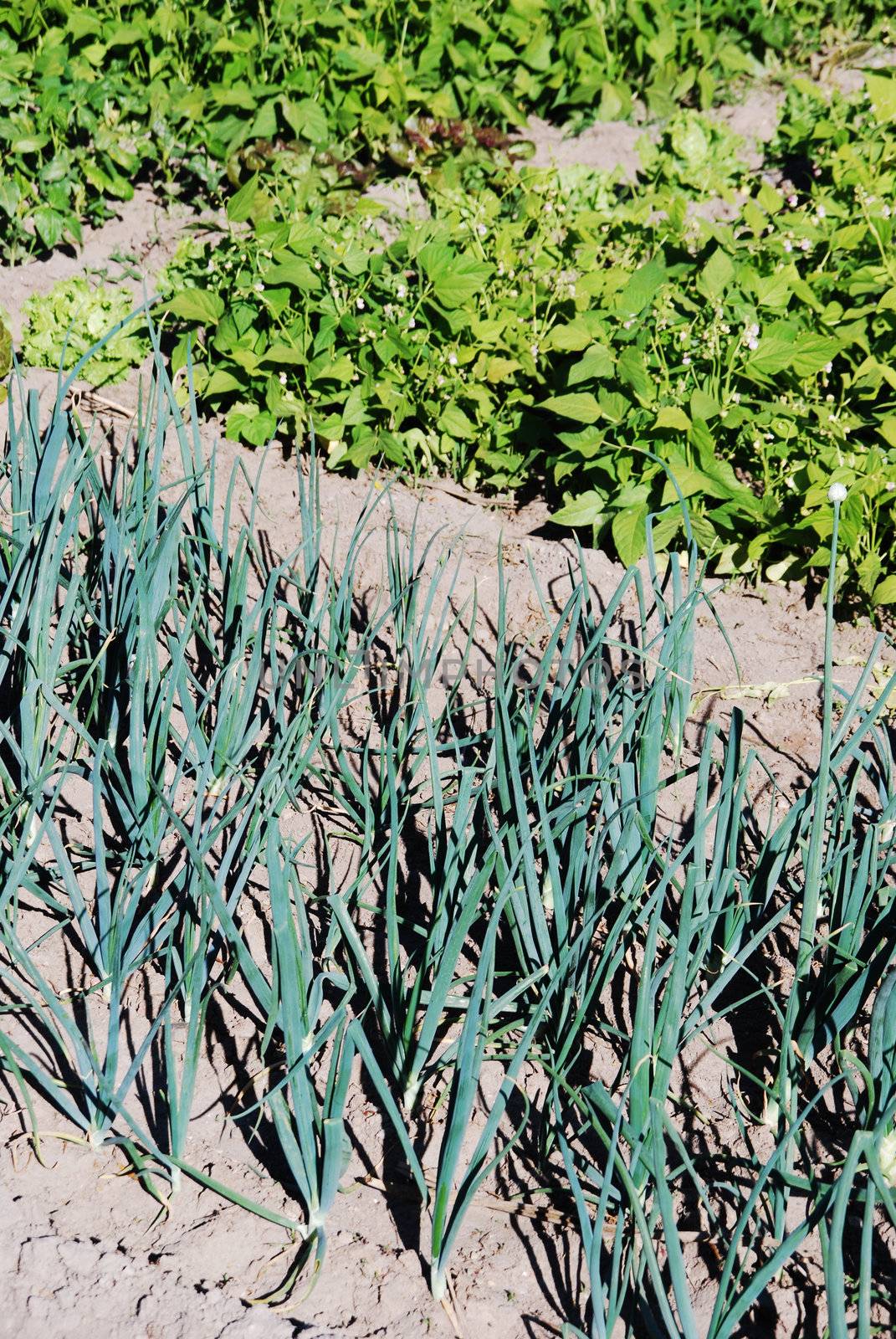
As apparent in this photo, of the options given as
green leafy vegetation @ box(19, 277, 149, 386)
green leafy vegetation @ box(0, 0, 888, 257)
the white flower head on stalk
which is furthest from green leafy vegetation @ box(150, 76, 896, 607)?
the white flower head on stalk

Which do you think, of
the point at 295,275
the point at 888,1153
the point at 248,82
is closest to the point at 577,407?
the point at 295,275

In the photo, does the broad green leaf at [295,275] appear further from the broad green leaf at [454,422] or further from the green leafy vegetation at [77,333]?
the green leafy vegetation at [77,333]

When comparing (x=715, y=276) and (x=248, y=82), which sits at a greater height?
(x=248, y=82)

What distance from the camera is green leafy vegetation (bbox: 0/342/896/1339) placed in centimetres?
148

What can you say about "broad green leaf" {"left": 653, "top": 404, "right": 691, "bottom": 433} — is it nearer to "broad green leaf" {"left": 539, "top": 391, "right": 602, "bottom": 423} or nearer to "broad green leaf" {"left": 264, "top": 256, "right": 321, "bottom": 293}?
"broad green leaf" {"left": 539, "top": 391, "right": 602, "bottom": 423}

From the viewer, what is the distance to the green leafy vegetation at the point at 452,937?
1482mm

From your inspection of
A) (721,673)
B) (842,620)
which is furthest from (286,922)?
(842,620)

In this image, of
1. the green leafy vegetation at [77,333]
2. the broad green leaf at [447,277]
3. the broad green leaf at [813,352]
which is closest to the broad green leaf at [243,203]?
the green leafy vegetation at [77,333]

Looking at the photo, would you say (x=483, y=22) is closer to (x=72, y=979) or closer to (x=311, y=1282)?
(x=72, y=979)

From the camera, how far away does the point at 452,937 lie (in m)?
1.52

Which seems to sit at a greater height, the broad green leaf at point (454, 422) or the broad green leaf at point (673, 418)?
the broad green leaf at point (673, 418)

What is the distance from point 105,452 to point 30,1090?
1594 mm

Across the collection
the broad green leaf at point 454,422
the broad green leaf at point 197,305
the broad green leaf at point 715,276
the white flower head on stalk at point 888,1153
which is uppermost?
the broad green leaf at point 715,276

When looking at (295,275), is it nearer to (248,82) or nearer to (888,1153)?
(248,82)
